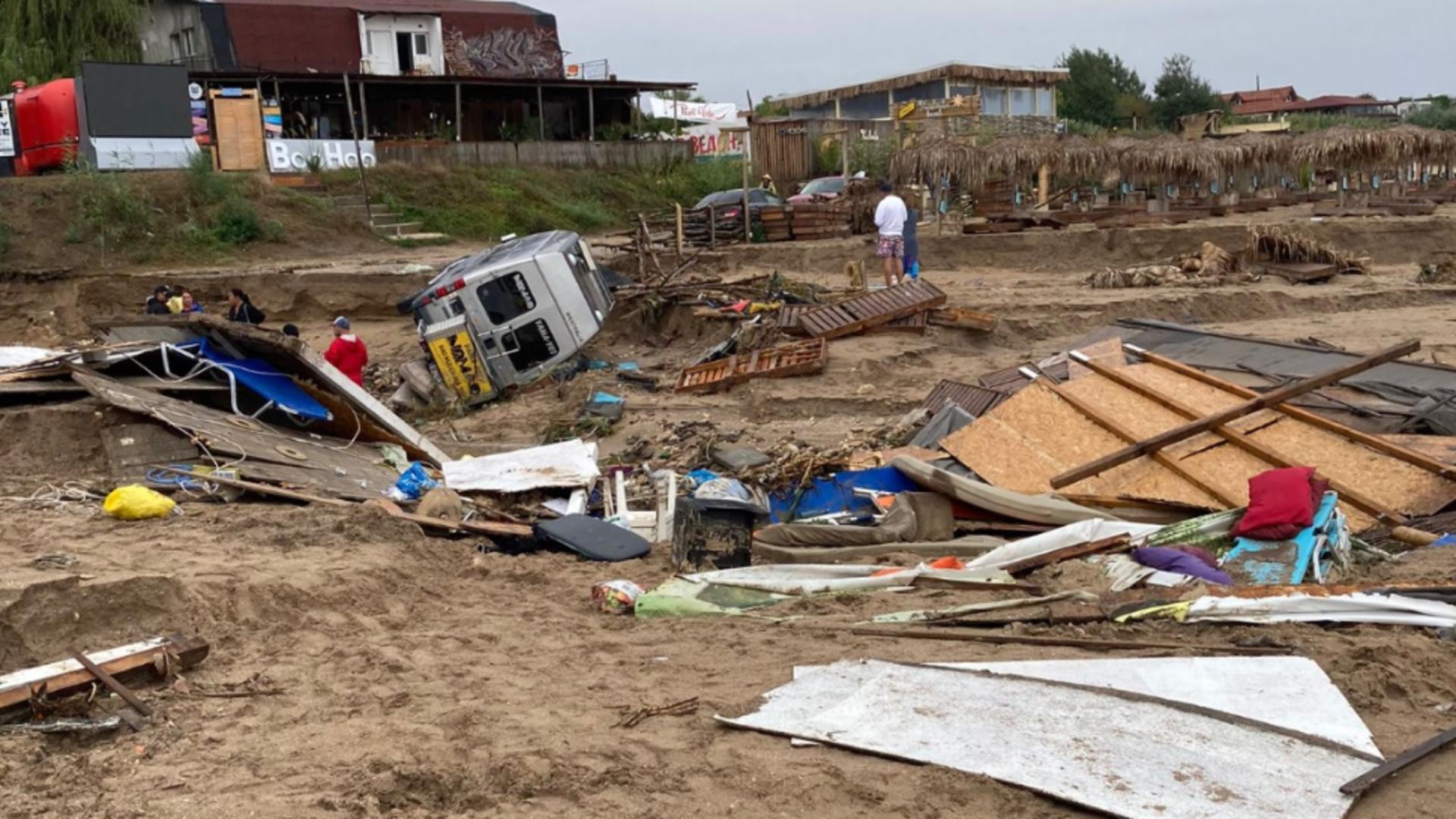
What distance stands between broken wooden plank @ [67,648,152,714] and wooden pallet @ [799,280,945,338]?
11525mm

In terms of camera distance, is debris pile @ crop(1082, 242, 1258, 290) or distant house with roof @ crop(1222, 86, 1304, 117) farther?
distant house with roof @ crop(1222, 86, 1304, 117)

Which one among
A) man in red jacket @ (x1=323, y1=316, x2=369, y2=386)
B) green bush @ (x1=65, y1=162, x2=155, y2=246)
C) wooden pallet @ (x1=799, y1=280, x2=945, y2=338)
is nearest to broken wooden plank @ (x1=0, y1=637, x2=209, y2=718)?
man in red jacket @ (x1=323, y1=316, x2=369, y2=386)

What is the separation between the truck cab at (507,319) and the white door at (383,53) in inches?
870

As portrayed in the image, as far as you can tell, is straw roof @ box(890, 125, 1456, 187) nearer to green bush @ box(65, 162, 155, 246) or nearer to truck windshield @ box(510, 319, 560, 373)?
truck windshield @ box(510, 319, 560, 373)

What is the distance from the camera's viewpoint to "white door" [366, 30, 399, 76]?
122 ft

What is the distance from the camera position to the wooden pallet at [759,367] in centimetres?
1568

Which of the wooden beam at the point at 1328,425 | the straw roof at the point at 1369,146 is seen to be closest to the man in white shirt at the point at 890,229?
the wooden beam at the point at 1328,425

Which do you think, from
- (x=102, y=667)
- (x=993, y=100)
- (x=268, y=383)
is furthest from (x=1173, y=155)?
(x=102, y=667)

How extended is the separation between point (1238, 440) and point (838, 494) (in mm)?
3111

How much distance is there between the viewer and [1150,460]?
10094 mm

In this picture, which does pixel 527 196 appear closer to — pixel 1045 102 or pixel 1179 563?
pixel 1045 102

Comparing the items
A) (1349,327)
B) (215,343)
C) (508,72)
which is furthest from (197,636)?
(508,72)

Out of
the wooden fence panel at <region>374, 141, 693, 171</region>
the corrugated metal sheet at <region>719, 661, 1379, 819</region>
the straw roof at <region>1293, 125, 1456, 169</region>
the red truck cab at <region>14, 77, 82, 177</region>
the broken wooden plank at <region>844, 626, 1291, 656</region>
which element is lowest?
the broken wooden plank at <region>844, 626, 1291, 656</region>

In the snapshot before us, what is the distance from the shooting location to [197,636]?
671cm
